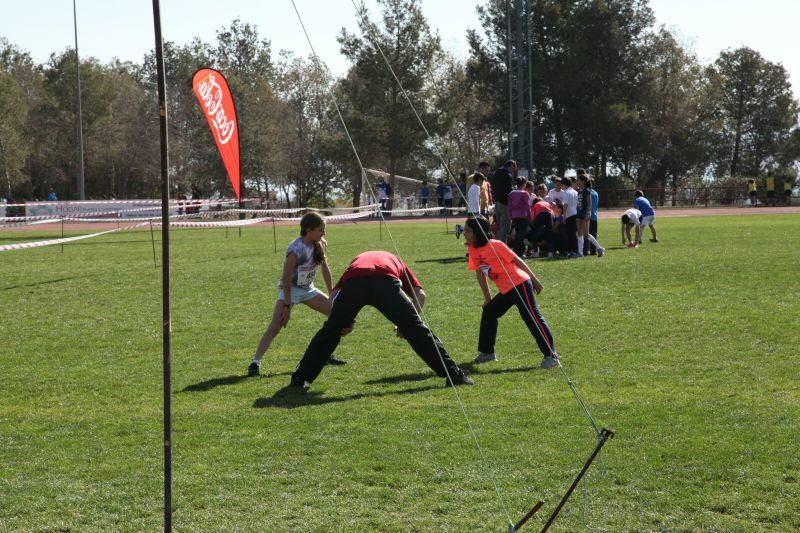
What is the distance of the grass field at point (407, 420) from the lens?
521 cm

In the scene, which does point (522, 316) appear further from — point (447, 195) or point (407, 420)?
point (447, 195)

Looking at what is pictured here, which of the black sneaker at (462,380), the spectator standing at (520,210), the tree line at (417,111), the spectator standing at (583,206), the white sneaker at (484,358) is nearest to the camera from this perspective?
the black sneaker at (462,380)

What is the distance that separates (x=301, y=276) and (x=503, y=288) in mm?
1820

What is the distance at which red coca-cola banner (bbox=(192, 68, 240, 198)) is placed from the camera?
77.7ft

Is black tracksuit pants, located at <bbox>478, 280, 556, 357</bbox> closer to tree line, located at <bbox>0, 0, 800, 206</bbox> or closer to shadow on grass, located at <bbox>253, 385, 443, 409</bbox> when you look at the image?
shadow on grass, located at <bbox>253, 385, 443, 409</bbox>

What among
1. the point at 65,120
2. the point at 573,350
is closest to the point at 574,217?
the point at 573,350

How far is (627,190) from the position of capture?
5550 cm

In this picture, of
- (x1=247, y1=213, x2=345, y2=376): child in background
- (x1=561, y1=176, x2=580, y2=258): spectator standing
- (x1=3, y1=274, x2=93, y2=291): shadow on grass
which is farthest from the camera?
(x1=561, y1=176, x2=580, y2=258): spectator standing

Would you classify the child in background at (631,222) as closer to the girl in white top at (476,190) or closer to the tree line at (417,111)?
the girl in white top at (476,190)

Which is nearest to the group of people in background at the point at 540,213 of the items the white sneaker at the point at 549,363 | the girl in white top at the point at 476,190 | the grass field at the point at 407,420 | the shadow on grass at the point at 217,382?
the girl in white top at the point at 476,190

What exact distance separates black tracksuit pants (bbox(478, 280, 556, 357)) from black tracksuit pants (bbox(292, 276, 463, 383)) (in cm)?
100

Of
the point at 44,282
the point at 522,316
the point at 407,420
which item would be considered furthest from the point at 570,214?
the point at 407,420

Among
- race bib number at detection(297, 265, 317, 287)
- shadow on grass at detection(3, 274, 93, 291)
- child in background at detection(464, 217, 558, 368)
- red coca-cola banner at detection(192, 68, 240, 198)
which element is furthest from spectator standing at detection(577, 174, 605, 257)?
race bib number at detection(297, 265, 317, 287)

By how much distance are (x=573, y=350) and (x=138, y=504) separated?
531 cm
